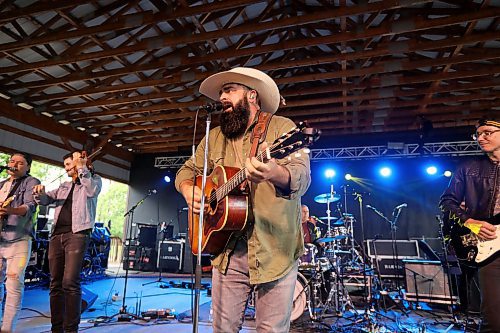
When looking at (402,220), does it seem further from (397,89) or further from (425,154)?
(397,89)

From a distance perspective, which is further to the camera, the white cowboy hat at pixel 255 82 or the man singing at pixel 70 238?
the man singing at pixel 70 238

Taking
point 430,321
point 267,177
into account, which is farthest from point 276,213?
point 430,321

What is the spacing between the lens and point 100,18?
7.55 m

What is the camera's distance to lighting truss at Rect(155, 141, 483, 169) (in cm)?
1115

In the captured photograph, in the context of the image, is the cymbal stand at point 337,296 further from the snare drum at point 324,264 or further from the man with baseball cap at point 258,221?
the man with baseball cap at point 258,221

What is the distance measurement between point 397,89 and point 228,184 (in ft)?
28.8

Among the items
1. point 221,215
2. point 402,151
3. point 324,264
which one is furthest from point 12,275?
point 402,151

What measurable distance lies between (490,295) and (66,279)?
3.74 metres

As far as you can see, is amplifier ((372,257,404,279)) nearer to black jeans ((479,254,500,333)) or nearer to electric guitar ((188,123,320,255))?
black jeans ((479,254,500,333))

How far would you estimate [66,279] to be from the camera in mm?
3430

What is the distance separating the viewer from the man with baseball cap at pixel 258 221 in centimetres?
168

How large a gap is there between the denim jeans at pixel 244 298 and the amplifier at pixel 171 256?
36.3ft

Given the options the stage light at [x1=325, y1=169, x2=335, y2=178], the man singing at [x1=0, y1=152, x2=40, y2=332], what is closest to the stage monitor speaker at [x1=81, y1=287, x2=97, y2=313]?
the man singing at [x1=0, y1=152, x2=40, y2=332]

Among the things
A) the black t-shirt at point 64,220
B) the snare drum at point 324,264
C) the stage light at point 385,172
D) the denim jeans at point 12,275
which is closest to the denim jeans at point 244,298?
the black t-shirt at point 64,220
